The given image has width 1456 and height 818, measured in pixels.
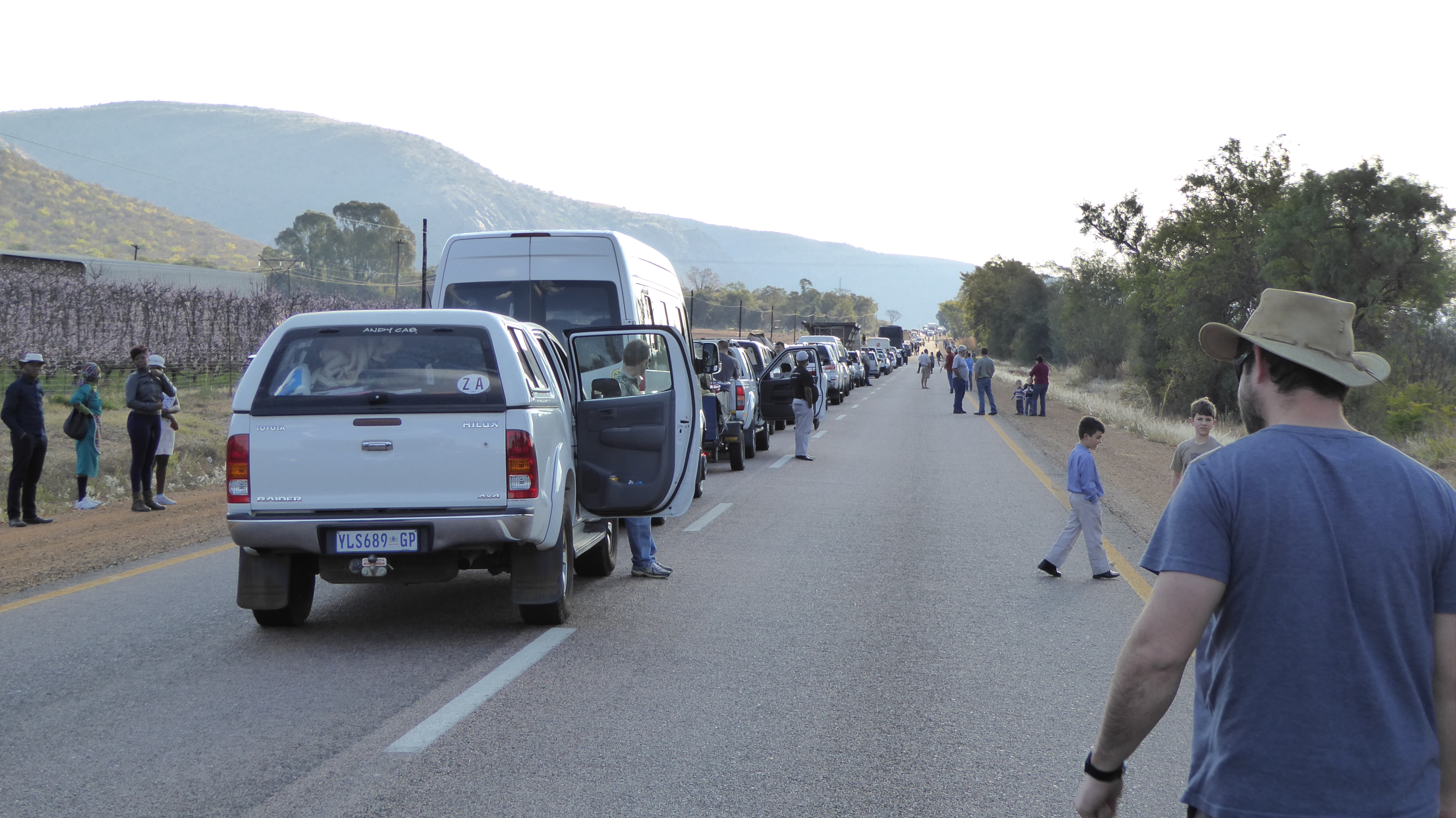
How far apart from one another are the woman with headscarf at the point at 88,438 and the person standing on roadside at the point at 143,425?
435mm

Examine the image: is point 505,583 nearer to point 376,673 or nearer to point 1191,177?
point 376,673

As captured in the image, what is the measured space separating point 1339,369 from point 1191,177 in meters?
41.7

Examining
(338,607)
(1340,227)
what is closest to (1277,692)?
(338,607)

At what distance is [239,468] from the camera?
6871mm

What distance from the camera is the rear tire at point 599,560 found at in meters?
9.52

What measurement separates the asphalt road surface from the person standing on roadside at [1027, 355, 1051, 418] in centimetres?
2290

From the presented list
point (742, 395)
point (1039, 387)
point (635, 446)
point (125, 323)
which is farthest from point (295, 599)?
point (1039, 387)

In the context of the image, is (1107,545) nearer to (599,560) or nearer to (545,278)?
(599,560)

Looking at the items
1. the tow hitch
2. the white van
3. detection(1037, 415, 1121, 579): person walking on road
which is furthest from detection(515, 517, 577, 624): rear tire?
the white van

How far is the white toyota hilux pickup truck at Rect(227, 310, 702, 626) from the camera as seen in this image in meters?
6.88

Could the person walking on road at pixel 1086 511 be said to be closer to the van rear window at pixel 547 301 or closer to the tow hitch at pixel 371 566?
the tow hitch at pixel 371 566

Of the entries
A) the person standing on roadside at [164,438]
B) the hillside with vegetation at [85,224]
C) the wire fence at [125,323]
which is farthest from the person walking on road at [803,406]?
the hillside with vegetation at [85,224]

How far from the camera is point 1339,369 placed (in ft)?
8.01

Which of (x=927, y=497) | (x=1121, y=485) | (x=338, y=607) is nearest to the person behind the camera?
Result: (x=338, y=607)
